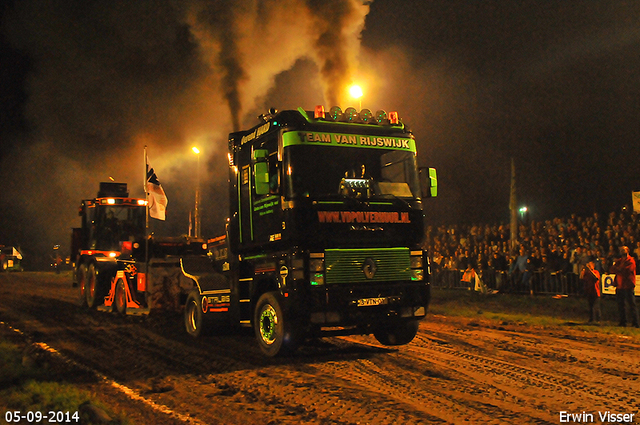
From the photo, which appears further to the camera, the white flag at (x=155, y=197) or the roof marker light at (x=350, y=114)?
the white flag at (x=155, y=197)

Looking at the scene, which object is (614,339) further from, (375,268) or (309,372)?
(309,372)

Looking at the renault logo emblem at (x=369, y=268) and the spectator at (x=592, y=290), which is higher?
the renault logo emblem at (x=369, y=268)

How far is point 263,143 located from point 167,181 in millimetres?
22684

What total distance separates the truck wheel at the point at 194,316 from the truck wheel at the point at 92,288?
7102 millimetres

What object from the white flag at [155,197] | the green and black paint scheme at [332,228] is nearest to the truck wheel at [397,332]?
the green and black paint scheme at [332,228]

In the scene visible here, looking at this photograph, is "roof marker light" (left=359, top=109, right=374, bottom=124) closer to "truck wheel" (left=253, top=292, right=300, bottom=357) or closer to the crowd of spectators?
"truck wheel" (left=253, top=292, right=300, bottom=357)

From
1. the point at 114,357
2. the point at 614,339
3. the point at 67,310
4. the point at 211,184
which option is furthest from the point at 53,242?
the point at 614,339

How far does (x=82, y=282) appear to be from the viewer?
731 inches

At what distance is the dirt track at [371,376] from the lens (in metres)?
5.68

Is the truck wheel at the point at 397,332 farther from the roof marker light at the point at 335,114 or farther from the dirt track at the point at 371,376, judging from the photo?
the roof marker light at the point at 335,114

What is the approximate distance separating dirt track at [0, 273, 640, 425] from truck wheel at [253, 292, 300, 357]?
8.1 inches

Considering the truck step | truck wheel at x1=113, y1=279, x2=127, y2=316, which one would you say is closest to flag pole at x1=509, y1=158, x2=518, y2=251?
the truck step

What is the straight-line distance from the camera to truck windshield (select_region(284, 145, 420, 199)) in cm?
835

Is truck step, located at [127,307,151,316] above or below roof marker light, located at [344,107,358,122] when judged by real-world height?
below
